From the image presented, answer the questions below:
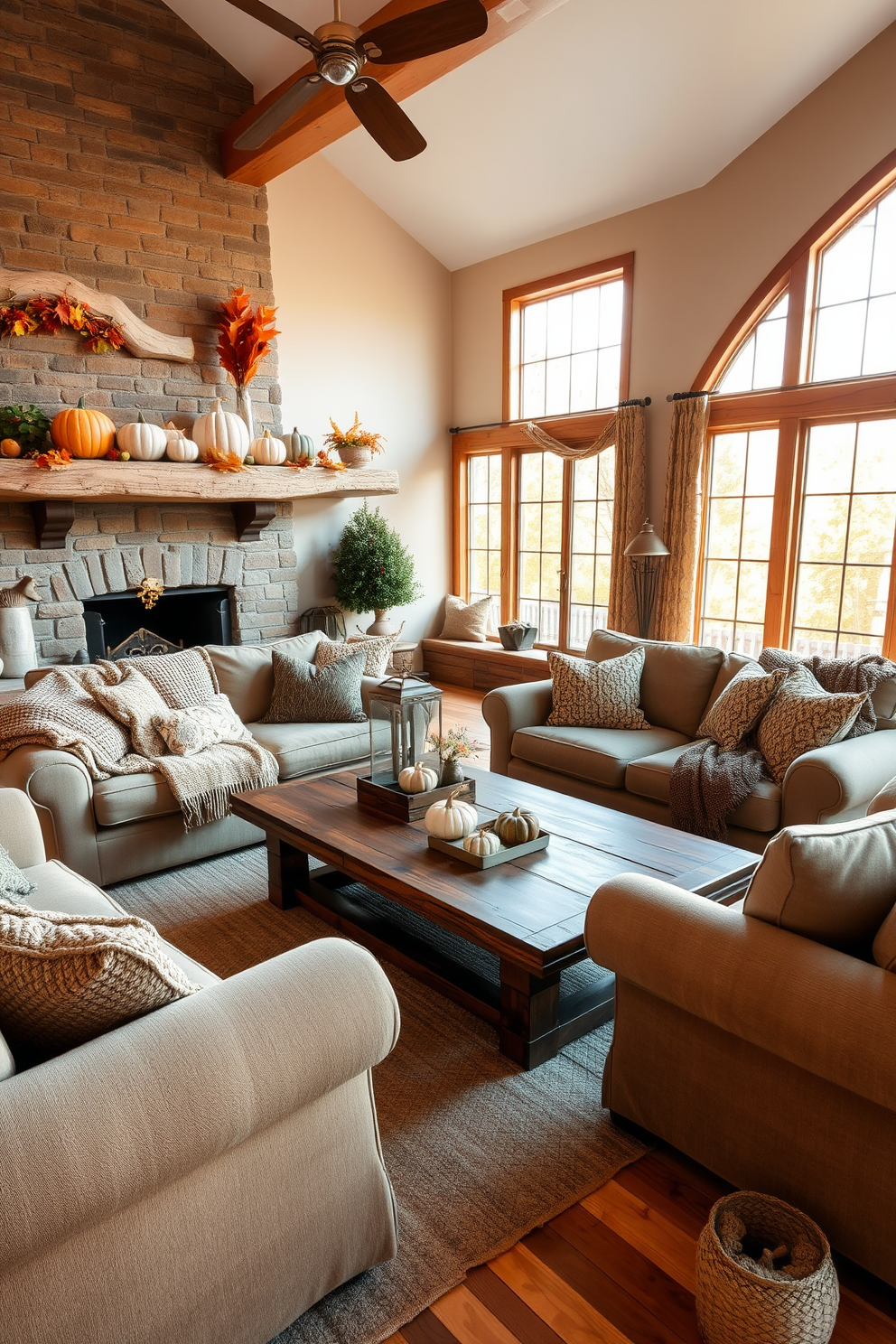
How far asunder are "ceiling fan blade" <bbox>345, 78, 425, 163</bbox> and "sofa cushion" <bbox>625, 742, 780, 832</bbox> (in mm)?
2557

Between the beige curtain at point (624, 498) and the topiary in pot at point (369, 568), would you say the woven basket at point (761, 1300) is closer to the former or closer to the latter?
the beige curtain at point (624, 498)

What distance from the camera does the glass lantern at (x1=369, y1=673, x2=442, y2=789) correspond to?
282cm

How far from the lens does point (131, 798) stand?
3.16m

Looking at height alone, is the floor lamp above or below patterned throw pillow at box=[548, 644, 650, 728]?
above

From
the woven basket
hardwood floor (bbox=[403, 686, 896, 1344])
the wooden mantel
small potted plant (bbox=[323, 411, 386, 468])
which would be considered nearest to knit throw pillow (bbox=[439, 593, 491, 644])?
the wooden mantel

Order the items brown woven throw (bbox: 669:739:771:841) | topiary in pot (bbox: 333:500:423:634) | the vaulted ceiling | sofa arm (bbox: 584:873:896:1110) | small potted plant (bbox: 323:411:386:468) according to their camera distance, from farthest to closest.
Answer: topiary in pot (bbox: 333:500:423:634)
small potted plant (bbox: 323:411:386:468)
the vaulted ceiling
brown woven throw (bbox: 669:739:771:841)
sofa arm (bbox: 584:873:896:1110)

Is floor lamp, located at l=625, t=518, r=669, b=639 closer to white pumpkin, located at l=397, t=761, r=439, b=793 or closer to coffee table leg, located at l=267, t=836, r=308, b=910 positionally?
white pumpkin, located at l=397, t=761, r=439, b=793

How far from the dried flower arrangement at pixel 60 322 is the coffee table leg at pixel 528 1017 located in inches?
180

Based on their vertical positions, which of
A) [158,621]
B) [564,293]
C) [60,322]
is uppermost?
[564,293]

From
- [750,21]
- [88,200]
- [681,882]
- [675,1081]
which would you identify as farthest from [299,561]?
[675,1081]

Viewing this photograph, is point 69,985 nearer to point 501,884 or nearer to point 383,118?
point 501,884

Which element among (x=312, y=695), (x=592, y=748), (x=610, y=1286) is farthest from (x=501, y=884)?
(x=312, y=695)

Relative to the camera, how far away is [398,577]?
643 cm

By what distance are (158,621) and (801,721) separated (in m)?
4.39
